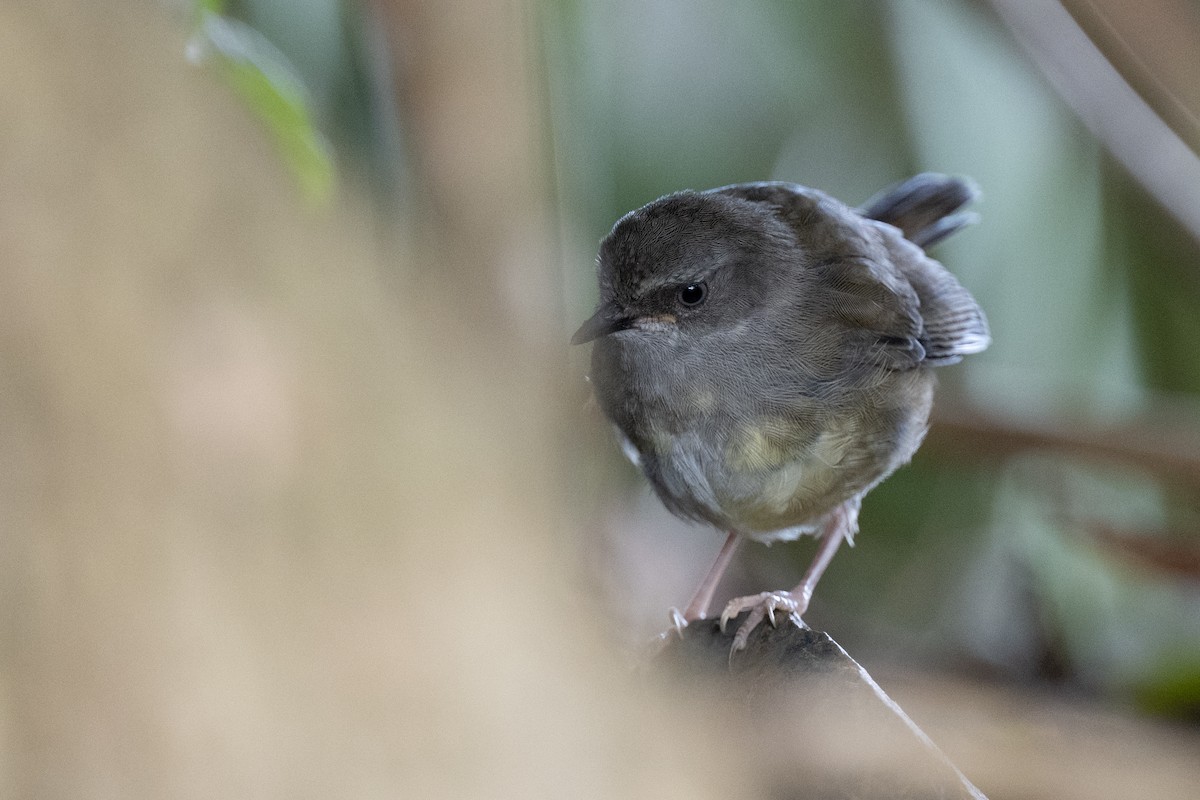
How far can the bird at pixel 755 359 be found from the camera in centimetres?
213

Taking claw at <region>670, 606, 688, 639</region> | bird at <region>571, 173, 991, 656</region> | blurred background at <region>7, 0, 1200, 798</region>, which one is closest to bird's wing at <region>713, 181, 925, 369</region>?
bird at <region>571, 173, 991, 656</region>

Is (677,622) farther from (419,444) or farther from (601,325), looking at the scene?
(419,444)

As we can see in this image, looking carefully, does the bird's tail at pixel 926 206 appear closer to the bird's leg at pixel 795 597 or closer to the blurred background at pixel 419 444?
the blurred background at pixel 419 444

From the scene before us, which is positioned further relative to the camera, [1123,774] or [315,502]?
[1123,774]

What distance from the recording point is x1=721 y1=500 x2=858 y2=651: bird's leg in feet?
6.06

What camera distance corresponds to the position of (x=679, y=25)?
3732mm

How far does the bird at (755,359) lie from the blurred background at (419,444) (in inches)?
6.6

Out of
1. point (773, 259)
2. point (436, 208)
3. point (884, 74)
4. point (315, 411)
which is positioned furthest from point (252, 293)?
point (884, 74)

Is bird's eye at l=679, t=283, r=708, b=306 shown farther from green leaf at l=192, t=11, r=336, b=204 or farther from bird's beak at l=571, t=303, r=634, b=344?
green leaf at l=192, t=11, r=336, b=204

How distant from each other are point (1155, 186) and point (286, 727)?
2.84 meters

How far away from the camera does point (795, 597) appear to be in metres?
2.48

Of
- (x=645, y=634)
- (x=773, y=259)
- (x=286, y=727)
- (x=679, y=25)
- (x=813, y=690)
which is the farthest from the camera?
(x=679, y=25)

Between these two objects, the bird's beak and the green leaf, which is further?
the bird's beak

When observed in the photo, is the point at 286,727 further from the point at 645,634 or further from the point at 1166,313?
the point at 1166,313
